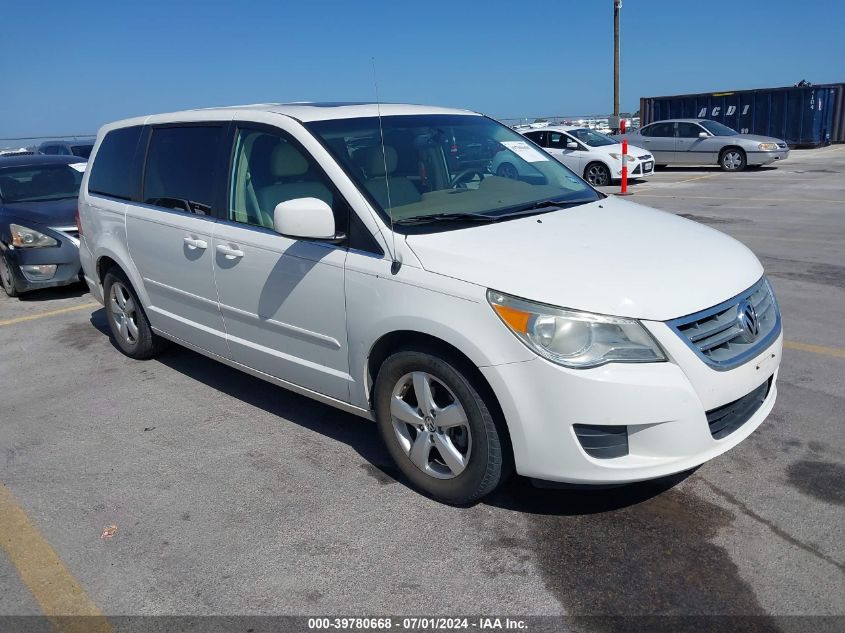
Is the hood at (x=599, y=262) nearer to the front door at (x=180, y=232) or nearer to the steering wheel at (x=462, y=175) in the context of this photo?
the steering wheel at (x=462, y=175)

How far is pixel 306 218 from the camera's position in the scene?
3.52m

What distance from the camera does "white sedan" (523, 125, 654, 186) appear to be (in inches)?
714

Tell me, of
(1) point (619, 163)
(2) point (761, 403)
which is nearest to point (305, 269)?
(2) point (761, 403)

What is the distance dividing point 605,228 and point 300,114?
Answer: 1.77m

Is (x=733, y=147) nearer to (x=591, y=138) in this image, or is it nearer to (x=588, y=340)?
(x=591, y=138)

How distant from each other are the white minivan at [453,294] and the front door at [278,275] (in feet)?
0.04

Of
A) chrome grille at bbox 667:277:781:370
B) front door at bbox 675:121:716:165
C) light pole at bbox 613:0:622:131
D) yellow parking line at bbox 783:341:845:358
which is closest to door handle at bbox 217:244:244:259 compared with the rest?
chrome grille at bbox 667:277:781:370

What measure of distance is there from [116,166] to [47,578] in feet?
11.0

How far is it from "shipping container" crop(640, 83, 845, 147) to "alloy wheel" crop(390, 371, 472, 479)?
26927 mm

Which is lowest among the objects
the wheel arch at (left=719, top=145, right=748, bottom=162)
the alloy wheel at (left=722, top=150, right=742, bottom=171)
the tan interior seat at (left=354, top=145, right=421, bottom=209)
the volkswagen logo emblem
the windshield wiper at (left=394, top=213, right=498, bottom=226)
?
the alloy wheel at (left=722, top=150, right=742, bottom=171)

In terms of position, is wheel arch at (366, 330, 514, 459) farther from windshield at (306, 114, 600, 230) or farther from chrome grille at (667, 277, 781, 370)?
chrome grille at (667, 277, 781, 370)

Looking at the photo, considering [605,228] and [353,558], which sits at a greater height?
[605,228]

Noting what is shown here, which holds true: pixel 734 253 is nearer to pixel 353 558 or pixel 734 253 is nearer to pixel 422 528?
pixel 422 528

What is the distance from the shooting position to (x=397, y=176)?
12.7 ft
